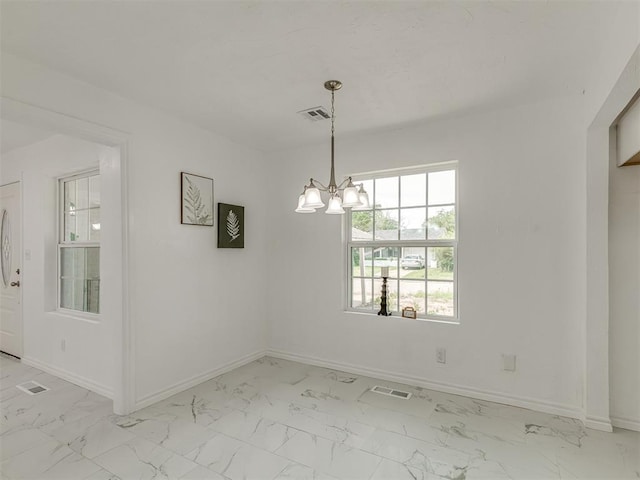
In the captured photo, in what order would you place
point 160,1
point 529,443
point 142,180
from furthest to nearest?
point 142,180 → point 529,443 → point 160,1

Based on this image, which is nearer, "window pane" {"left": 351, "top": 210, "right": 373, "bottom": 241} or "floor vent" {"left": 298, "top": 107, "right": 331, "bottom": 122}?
"floor vent" {"left": 298, "top": 107, "right": 331, "bottom": 122}

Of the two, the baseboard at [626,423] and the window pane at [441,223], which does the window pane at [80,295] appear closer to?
the window pane at [441,223]

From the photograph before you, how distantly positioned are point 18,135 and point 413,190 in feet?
13.8

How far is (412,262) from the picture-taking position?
11.7 feet

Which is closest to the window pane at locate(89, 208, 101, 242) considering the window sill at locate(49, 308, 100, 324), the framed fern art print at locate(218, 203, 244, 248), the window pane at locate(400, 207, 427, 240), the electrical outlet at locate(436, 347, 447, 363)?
the window sill at locate(49, 308, 100, 324)

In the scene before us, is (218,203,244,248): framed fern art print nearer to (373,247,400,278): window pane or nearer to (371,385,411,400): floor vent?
(373,247,400,278): window pane

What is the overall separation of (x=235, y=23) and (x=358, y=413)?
2.85 metres

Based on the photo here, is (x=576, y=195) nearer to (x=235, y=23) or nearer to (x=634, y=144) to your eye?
(x=634, y=144)

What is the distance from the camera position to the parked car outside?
3525mm

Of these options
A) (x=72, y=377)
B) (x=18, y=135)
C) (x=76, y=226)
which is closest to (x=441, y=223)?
(x=76, y=226)

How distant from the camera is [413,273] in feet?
11.7

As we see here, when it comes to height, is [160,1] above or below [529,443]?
above

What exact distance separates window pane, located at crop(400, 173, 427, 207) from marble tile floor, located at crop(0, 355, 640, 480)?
182 cm

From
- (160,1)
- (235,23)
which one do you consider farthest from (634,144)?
(160,1)
